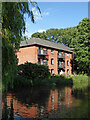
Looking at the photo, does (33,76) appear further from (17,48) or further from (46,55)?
(17,48)

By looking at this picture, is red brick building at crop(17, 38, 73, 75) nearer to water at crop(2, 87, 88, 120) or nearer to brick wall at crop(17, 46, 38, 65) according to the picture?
brick wall at crop(17, 46, 38, 65)

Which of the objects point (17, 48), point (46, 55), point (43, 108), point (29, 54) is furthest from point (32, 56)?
point (17, 48)

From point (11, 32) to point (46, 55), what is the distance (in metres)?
28.7

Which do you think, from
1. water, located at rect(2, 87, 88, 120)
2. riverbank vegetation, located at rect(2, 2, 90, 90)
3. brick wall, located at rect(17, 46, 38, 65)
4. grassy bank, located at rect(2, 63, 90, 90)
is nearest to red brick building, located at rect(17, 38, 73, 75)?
brick wall, located at rect(17, 46, 38, 65)

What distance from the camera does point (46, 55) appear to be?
113ft

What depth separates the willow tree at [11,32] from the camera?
5.49 m

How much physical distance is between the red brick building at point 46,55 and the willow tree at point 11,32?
21.4 m

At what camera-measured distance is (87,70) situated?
37406 millimetres

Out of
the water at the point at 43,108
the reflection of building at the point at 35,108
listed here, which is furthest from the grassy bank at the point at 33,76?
the reflection of building at the point at 35,108

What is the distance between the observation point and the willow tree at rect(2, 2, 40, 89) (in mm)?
5488

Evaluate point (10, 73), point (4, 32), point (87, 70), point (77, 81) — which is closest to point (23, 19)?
point (4, 32)

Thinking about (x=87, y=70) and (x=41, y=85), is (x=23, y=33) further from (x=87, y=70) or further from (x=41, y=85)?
(x=87, y=70)

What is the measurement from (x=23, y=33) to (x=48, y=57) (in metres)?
28.6

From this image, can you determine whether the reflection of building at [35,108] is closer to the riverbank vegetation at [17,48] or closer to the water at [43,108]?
the water at [43,108]
